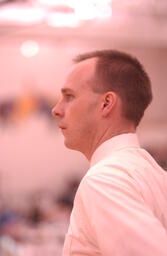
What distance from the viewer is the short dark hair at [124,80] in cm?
158

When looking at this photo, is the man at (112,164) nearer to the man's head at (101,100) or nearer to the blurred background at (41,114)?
the man's head at (101,100)

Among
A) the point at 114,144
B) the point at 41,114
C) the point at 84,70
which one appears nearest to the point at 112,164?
the point at 114,144

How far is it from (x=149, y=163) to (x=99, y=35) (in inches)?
139

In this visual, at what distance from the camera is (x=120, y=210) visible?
1.33m

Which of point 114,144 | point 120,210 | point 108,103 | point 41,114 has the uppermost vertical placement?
point 108,103

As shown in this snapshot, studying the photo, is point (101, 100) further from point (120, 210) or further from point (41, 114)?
point (41, 114)

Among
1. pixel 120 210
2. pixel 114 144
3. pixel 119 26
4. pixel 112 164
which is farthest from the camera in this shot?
pixel 119 26

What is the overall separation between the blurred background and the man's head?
2780 mm

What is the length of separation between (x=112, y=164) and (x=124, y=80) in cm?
29

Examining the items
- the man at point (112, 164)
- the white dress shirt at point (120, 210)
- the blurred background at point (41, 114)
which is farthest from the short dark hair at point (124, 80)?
the blurred background at point (41, 114)

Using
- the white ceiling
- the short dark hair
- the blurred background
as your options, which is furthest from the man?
the blurred background

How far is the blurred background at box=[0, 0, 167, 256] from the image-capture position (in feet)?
14.8

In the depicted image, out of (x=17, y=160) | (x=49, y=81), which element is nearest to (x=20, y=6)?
(x=49, y=81)

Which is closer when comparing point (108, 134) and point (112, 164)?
point (112, 164)
